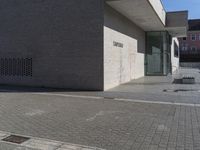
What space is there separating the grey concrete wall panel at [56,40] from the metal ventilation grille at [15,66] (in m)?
0.23

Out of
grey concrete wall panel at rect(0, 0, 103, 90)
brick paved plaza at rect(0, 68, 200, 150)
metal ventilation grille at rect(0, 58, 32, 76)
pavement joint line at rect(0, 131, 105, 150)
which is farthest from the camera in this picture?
metal ventilation grille at rect(0, 58, 32, 76)

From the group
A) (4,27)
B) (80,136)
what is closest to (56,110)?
(80,136)

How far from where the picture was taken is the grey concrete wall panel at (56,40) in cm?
1322

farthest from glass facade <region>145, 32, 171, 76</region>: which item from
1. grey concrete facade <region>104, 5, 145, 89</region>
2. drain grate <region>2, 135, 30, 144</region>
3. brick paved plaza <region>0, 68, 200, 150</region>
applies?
drain grate <region>2, 135, 30, 144</region>

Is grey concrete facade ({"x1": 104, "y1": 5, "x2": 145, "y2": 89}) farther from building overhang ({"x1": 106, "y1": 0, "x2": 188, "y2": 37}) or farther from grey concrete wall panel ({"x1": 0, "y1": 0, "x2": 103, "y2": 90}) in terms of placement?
grey concrete wall panel ({"x1": 0, "y1": 0, "x2": 103, "y2": 90})

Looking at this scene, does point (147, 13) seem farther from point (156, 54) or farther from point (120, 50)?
point (156, 54)

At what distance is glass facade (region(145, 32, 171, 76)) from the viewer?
24.8 m

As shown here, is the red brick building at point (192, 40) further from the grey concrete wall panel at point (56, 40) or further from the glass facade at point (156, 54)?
the grey concrete wall panel at point (56, 40)

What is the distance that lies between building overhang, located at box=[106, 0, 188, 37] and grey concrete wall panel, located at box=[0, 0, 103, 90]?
5.70ft

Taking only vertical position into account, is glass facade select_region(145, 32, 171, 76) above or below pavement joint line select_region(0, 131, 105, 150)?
above

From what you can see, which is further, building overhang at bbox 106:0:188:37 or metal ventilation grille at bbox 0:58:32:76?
metal ventilation grille at bbox 0:58:32:76

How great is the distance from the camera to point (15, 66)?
51.0 ft

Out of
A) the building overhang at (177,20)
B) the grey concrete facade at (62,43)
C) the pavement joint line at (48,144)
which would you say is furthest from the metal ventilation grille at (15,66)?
the building overhang at (177,20)

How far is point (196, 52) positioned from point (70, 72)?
55123mm
